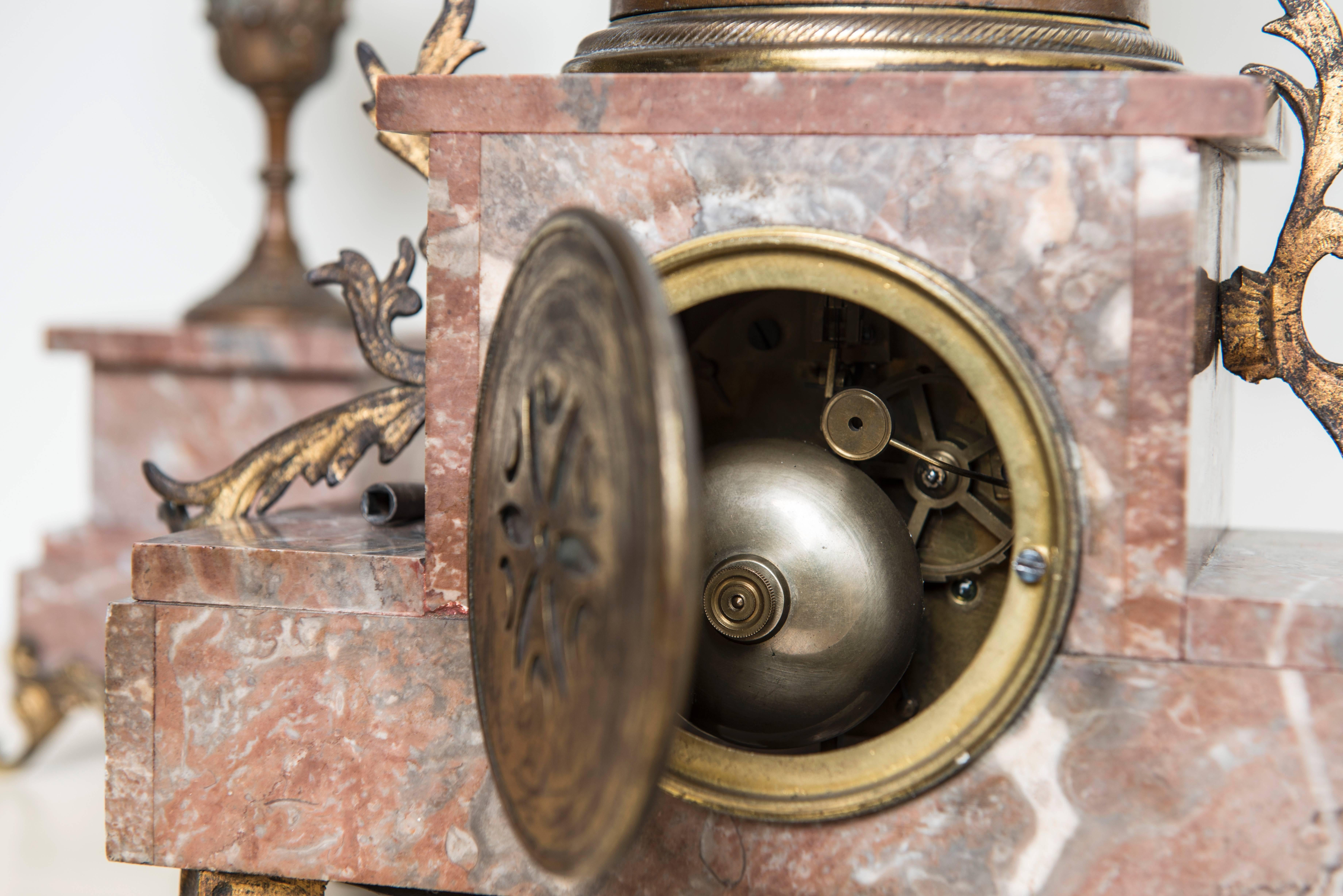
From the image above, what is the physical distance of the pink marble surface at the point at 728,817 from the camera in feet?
4.79

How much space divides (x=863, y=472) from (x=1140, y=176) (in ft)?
1.75

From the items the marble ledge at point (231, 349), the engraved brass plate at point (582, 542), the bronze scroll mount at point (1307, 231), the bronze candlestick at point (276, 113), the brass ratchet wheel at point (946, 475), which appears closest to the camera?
the engraved brass plate at point (582, 542)

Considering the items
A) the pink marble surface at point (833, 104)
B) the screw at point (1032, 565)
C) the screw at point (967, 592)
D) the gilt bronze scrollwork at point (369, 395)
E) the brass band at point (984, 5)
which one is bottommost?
the screw at point (967, 592)

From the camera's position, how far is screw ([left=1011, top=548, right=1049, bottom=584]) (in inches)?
58.4

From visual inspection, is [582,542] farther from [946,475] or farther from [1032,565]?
[946,475]

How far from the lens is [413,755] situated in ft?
5.42

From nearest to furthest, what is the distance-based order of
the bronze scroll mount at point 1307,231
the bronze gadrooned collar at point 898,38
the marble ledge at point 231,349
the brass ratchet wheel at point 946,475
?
the bronze gadrooned collar at point 898,38 → the bronze scroll mount at point 1307,231 → the brass ratchet wheel at point 946,475 → the marble ledge at point 231,349

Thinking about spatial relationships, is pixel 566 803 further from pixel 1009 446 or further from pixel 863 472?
pixel 863 472

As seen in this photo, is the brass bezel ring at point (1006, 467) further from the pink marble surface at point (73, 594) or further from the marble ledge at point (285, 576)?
the pink marble surface at point (73, 594)

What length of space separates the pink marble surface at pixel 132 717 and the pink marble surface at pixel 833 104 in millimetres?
686

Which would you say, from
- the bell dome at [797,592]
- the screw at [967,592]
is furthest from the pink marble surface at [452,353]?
the screw at [967,592]

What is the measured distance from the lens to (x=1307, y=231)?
5.57ft

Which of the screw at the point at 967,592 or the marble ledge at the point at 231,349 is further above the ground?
the marble ledge at the point at 231,349

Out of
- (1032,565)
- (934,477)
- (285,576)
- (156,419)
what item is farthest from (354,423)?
(156,419)
